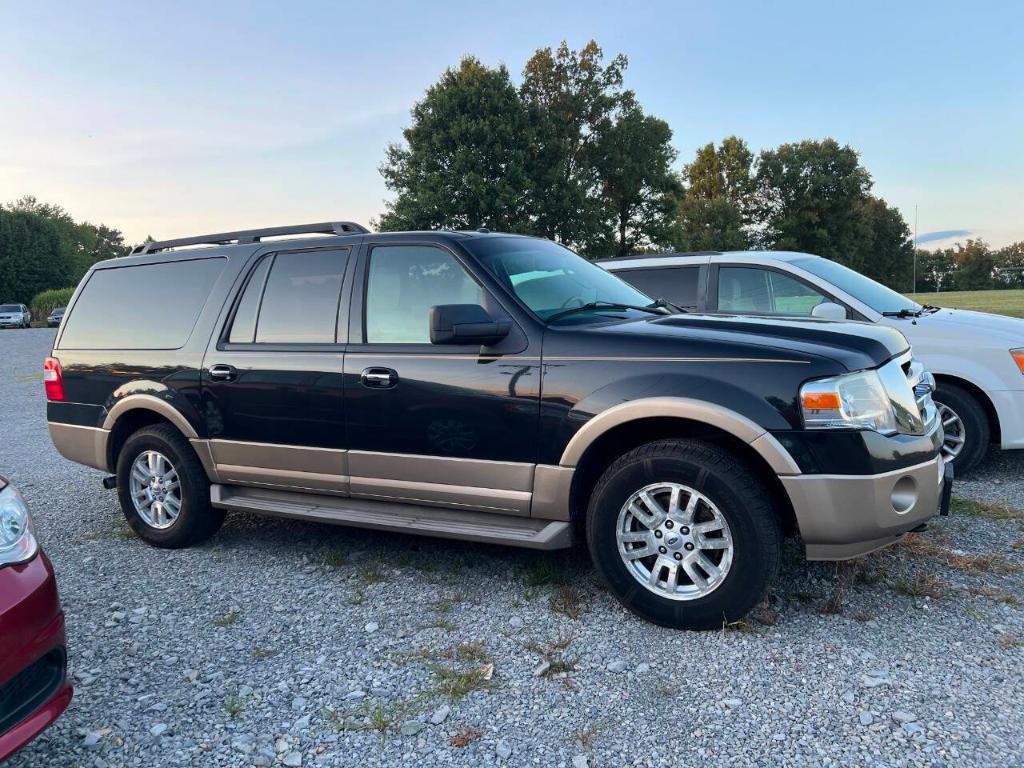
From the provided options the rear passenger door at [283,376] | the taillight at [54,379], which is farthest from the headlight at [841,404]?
the taillight at [54,379]

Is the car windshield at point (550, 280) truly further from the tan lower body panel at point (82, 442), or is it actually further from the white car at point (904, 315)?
the tan lower body panel at point (82, 442)

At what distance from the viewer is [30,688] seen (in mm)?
2375

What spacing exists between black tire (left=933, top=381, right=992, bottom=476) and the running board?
365cm

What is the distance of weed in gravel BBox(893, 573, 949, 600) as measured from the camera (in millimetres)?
3680

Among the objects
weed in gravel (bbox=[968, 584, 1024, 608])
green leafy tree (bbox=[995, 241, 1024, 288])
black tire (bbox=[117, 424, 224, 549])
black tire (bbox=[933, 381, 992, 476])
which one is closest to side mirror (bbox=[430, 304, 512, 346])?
black tire (bbox=[117, 424, 224, 549])

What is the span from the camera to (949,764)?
96.0 inches

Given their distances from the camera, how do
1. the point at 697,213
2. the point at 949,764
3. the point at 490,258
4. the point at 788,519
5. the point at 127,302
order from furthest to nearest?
Answer: the point at 697,213
the point at 127,302
the point at 490,258
the point at 788,519
the point at 949,764

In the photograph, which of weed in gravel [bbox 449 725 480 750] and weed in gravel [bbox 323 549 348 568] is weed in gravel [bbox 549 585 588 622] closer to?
weed in gravel [bbox 449 725 480 750]

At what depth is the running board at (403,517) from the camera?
12.1 feet

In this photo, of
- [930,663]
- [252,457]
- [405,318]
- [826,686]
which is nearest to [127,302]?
[252,457]

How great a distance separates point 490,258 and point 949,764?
2.92 metres

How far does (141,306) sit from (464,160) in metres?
27.3

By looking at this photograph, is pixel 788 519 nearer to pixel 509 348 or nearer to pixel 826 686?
pixel 826 686

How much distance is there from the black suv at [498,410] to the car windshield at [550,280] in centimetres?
2
